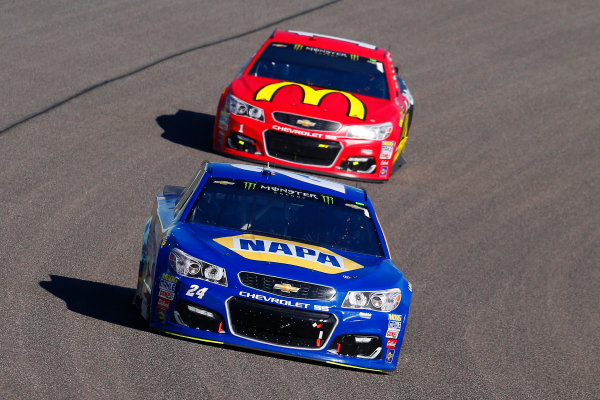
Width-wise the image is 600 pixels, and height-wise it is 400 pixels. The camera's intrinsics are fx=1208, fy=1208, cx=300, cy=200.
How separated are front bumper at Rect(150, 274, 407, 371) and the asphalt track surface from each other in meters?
0.20

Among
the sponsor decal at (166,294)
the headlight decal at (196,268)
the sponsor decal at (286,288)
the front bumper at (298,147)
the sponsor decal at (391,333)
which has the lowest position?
the front bumper at (298,147)

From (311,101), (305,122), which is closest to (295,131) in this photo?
(305,122)

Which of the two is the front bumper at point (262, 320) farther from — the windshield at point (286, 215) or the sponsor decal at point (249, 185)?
the sponsor decal at point (249, 185)

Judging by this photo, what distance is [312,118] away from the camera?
14.7m

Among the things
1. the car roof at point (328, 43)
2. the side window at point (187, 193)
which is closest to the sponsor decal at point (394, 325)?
the side window at point (187, 193)

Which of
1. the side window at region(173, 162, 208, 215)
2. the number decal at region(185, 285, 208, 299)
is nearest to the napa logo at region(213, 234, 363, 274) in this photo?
the number decal at region(185, 285, 208, 299)

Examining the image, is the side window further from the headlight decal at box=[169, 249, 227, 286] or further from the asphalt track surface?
the headlight decal at box=[169, 249, 227, 286]

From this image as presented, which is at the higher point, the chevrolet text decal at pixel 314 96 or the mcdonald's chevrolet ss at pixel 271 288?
the mcdonald's chevrolet ss at pixel 271 288

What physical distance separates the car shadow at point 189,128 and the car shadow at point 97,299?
5.92 meters

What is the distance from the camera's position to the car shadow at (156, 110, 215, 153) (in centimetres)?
1589

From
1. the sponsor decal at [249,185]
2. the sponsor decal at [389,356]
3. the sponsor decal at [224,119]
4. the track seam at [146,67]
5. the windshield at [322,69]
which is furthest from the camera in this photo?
the track seam at [146,67]

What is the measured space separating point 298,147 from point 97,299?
576 cm

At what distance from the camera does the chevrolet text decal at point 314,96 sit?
1496cm

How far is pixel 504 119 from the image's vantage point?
66.2ft
